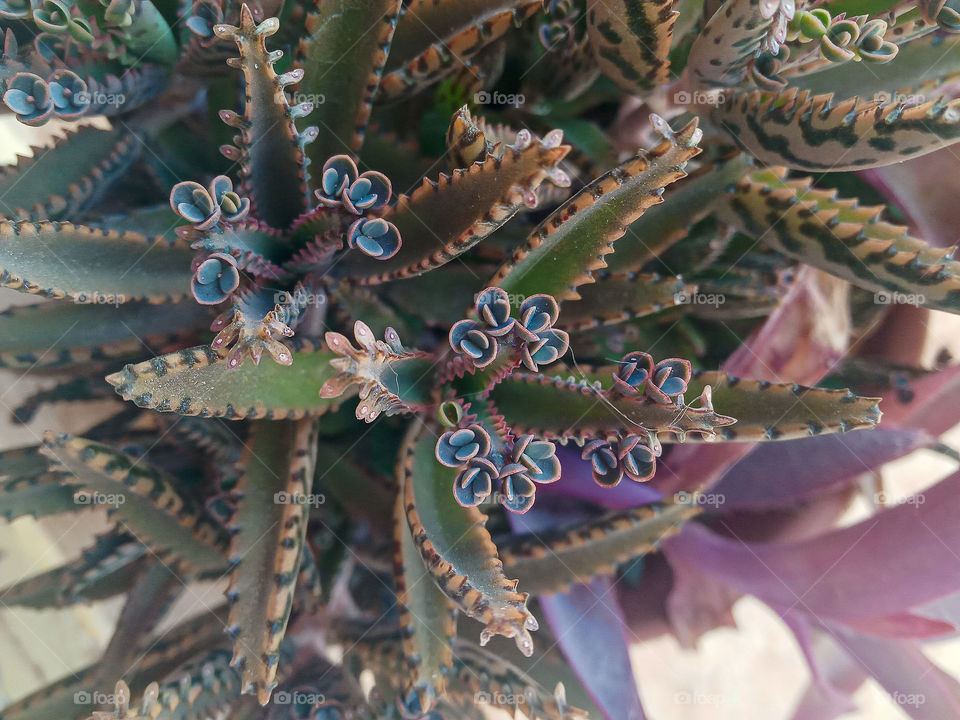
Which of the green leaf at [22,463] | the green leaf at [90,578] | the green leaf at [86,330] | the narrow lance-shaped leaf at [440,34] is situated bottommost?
the green leaf at [90,578]

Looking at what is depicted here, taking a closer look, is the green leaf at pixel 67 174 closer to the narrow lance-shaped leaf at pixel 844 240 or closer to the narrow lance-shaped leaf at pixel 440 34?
the narrow lance-shaped leaf at pixel 440 34

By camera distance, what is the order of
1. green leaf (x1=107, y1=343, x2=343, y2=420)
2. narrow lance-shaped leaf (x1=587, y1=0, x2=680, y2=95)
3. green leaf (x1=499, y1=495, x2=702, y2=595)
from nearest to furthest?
green leaf (x1=107, y1=343, x2=343, y2=420), narrow lance-shaped leaf (x1=587, y1=0, x2=680, y2=95), green leaf (x1=499, y1=495, x2=702, y2=595)

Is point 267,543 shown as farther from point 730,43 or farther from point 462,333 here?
point 730,43

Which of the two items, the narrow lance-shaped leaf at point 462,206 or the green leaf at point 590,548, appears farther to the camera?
the green leaf at point 590,548

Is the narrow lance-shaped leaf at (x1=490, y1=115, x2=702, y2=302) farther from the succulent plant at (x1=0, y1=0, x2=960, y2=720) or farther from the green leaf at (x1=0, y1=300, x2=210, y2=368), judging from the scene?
the green leaf at (x1=0, y1=300, x2=210, y2=368)

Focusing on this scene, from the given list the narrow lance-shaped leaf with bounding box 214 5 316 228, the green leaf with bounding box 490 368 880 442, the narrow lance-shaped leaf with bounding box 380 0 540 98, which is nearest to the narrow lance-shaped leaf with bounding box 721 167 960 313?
the green leaf with bounding box 490 368 880 442

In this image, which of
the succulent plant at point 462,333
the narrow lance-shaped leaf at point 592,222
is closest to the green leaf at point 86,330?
the succulent plant at point 462,333

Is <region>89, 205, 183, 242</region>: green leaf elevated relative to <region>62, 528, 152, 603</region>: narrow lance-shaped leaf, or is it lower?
elevated
